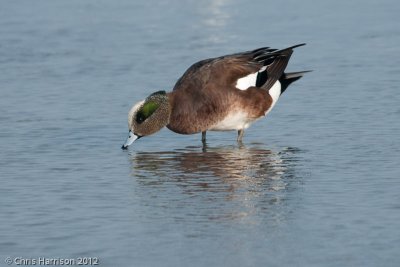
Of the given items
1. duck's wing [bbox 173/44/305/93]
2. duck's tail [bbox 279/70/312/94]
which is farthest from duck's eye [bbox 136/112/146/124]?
duck's tail [bbox 279/70/312/94]

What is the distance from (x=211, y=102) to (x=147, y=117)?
0.53 meters

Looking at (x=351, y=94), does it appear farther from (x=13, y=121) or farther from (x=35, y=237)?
(x=35, y=237)

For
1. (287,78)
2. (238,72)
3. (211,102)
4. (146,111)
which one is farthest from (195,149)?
(287,78)

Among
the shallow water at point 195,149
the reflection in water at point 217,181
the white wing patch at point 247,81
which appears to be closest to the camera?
the shallow water at point 195,149

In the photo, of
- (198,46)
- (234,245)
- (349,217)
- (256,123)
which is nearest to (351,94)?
(256,123)

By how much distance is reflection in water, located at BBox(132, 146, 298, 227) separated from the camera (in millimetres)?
6793

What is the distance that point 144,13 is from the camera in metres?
15.9

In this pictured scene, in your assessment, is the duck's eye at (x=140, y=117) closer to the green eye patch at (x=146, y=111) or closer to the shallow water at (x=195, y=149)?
the green eye patch at (x=146, y=111)

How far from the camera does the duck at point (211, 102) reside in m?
9.03

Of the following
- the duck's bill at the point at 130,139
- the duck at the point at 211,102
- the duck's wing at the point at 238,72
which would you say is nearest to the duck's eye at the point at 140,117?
the duck at the point at 211,102

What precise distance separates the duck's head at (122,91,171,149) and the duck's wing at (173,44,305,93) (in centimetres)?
29

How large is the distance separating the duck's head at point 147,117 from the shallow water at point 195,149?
180mm

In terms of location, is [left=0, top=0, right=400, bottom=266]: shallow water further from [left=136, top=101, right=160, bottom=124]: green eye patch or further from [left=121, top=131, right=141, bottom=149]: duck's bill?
[left=136, top=101, right=160, bottom=124]: green eye patch

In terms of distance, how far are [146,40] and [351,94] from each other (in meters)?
3.94
